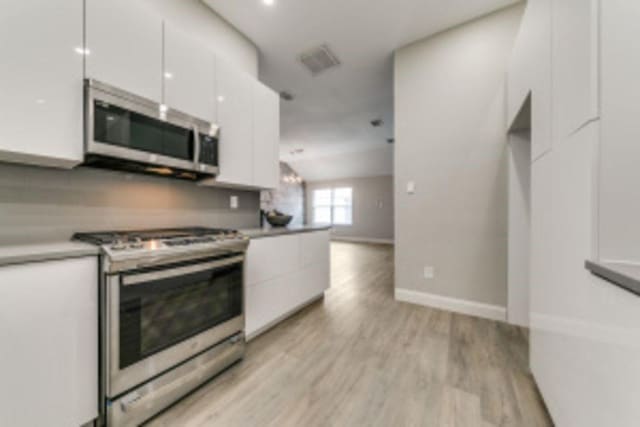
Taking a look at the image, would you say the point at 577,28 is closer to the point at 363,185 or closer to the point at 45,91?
the point at 45,91

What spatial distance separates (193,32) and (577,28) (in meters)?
2.58

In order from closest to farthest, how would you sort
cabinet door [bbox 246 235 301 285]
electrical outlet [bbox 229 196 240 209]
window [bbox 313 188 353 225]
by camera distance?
cabinet door [bbox 246 235 301 285]
electrical outlet [bbox 229 196 240 209]
window [bbox 313 188 353 225]

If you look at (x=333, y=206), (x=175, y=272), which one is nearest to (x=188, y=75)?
(x=175, y=272)

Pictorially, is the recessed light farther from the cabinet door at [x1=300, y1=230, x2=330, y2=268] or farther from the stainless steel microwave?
the cabinet door at [x1=300, y1=230, x2=330, y2=268]

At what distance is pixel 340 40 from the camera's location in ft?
8.61

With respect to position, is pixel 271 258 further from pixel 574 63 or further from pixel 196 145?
pixel 574 63

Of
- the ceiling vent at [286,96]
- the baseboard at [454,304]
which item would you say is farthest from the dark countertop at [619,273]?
the ceiling vent at [286,96]

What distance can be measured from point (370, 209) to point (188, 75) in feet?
24.9

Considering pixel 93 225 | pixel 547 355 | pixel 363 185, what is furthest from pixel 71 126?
pixel 363 185

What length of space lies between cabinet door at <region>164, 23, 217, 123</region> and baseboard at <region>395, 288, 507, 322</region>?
2.73 metres

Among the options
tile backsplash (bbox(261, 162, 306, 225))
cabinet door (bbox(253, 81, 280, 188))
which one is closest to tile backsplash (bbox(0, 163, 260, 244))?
cabinet door (bbox(253, 81, 280, 188))

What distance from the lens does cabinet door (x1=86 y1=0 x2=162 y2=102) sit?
1271 mm

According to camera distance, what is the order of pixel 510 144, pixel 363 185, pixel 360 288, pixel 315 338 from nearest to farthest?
pixel 315 338 < pixel 510 144 < pixel 360 288 < pixel 363 185

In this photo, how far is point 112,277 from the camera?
107cm
